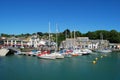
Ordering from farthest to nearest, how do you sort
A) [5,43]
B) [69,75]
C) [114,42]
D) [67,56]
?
[114,42]
[5,43]
[67,56]
[69,75]

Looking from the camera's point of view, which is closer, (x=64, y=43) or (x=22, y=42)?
(x=64, y=43)

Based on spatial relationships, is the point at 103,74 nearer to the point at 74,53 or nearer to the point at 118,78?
the point at 118,78

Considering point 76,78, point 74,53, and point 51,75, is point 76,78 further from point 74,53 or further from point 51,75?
point 74,53

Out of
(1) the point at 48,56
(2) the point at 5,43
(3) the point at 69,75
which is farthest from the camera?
(2) the point at 5,43

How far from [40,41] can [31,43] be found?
5006 mm

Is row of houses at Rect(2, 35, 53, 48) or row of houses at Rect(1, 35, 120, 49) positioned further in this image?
row of houses at Rect(1, 35, 120, 49)

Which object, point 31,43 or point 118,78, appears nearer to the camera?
point 118,78

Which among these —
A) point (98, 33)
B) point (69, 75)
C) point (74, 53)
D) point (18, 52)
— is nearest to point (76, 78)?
point (69, 75)

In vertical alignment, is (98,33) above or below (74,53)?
above

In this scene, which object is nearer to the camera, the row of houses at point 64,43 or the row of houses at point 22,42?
the row of houses at point 22,42

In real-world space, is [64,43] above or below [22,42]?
below

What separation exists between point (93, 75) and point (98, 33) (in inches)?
3914

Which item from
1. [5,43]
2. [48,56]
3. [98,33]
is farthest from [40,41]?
[48,56]

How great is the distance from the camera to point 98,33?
450 ft
